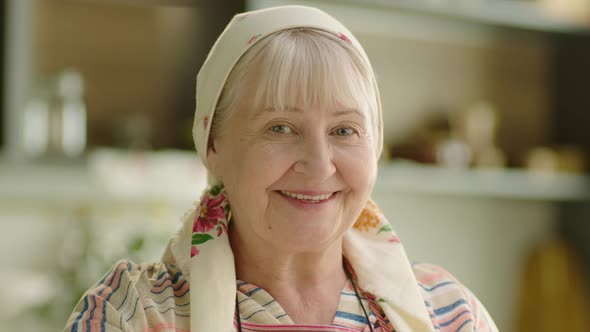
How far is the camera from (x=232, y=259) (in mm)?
1153

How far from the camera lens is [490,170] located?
9.75ft

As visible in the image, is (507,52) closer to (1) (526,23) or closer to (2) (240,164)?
(1) (526,23)

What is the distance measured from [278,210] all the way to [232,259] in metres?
0.11

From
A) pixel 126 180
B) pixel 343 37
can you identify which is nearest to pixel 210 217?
pixel 343 37

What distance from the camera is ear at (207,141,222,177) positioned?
3.98 feet

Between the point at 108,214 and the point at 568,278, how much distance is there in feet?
6.57

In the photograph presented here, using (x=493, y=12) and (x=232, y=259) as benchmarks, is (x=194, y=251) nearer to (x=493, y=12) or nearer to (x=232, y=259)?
(x=232, y=259)

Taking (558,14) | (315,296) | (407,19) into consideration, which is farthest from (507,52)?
(315,296)

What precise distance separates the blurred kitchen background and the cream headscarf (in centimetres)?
100

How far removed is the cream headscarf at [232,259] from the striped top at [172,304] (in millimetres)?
40

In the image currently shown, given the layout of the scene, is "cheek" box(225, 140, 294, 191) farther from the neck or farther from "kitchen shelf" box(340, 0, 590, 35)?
"kitchen shelf" box(340, 0, 590, 35)

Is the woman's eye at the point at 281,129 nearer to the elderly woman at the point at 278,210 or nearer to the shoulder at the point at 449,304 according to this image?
the elderly woman at the point at 278,210

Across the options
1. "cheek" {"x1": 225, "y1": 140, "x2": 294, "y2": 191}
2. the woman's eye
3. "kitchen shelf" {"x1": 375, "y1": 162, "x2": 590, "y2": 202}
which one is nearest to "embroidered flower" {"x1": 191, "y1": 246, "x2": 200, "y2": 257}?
"cheek" {"x1": 225, "y1": 140, "x2": 294, "y2": 191}

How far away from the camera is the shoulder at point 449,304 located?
1.21m
